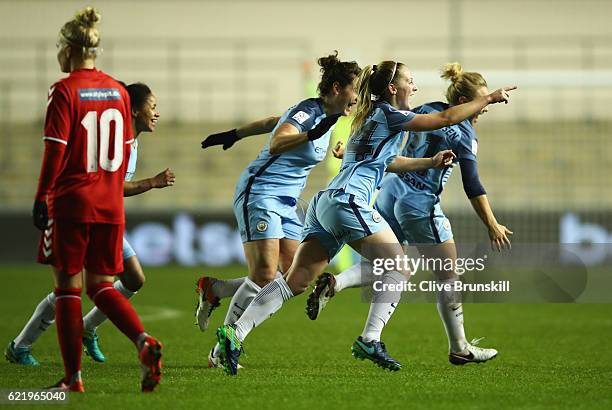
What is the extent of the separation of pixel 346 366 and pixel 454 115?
6.49 feet

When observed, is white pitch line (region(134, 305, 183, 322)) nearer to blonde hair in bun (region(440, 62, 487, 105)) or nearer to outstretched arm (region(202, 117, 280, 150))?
outstretched arm (region(202, 117, 280, 150))

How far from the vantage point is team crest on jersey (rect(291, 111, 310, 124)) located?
716cm

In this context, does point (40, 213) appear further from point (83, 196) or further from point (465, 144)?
point (465, 144)

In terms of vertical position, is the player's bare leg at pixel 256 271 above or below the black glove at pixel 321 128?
below

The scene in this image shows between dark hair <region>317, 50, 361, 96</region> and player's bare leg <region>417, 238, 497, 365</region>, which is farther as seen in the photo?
player's bare leg <region>417, 238, 497, 365</region>

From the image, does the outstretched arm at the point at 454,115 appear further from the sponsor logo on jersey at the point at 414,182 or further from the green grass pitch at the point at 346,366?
the green grass pitch at the point at 346,366

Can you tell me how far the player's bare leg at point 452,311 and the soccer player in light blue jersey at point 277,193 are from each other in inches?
38.9

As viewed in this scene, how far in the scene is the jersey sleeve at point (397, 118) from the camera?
6.89m

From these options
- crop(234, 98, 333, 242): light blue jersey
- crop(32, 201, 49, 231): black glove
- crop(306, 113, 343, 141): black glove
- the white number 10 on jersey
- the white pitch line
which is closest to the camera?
crop(32, 201, 49, 231): black glove

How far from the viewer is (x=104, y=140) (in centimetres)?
588

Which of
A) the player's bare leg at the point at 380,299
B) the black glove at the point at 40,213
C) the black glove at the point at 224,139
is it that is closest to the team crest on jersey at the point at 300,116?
the player's bare leg at the point at 380,299

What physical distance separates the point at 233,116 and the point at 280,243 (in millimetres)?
16742

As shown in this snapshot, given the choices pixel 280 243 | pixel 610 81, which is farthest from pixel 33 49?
pixel 280 243

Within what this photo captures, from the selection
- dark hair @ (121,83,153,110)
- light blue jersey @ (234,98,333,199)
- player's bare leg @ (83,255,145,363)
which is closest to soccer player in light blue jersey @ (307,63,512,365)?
light blue jersey @ (234,98,333,199)
